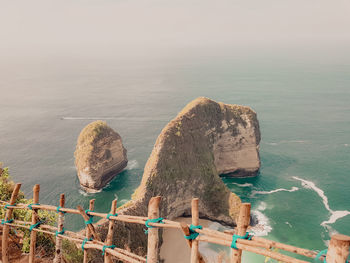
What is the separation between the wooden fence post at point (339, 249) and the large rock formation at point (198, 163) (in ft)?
95.2

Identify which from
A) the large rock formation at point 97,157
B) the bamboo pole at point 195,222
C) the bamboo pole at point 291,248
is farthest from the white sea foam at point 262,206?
the bamboo pole at point 291,248

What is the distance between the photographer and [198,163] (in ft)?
174

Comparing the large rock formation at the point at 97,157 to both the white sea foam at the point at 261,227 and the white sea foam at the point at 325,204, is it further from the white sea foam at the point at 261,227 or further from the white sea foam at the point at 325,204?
the white sea foam at the point at 325,204

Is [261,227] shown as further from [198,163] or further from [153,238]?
[153,238]

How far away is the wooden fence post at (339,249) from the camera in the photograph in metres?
6.85

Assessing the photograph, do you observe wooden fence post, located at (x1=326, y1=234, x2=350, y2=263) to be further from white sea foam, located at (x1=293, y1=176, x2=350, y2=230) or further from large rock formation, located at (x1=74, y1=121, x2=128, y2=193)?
large rock formation, located at (x1=74, y1=121, x2=128, y2=193)

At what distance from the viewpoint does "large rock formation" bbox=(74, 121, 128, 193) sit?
6003cm

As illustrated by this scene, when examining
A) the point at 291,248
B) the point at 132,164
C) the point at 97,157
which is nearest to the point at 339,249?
the point at 291,248

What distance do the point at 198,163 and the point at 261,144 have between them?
1498 inches

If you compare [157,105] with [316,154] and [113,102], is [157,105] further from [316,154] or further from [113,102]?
[316,154]

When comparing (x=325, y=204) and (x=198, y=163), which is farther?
(x=325, y=204)

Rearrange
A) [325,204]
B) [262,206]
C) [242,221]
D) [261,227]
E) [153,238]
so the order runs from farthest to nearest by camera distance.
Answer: [262,206], [325,204], [261,227], [153,238], [242,221]

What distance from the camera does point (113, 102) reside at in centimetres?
14425

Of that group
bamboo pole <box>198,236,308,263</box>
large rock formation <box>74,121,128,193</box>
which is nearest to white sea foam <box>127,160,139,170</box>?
large rock formation <box>74,121,128,193</box>
